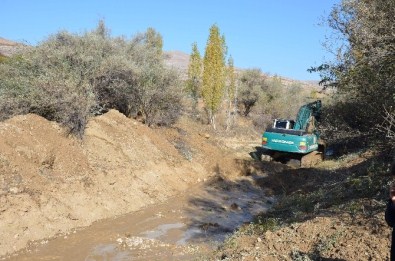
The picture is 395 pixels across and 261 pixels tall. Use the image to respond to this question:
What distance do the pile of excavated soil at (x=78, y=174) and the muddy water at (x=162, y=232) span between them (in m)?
0.44

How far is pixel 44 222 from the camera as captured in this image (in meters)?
9.43

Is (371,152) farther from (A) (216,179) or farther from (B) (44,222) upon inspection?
(B) (44,222)

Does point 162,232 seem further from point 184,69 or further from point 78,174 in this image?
point 184,69

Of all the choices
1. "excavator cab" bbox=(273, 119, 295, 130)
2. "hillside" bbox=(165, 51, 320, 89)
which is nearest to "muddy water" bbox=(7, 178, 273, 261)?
"excavator cab" bbox=(273, 119, 295, 130)

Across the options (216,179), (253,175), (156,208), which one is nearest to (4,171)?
(156,208)

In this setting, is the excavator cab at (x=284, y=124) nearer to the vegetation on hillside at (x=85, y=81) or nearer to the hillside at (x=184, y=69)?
the vegetation on hillside at (x=85, y=81)

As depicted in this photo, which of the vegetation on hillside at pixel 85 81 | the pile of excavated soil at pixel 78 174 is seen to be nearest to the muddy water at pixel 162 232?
the pile of excavated soil at pixel 78 174

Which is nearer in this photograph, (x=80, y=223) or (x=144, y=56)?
(x=80, y=223)

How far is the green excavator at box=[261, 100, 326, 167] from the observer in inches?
718

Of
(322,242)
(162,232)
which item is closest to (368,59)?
(322,242)

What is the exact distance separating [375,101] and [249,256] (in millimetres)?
6324

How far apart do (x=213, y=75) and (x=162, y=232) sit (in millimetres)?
20241

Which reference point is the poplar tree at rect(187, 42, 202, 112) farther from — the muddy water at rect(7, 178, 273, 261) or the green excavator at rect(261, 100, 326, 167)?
the muddy water at rect(7, 178, 273, 261)

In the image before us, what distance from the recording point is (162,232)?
1011 centimetres
